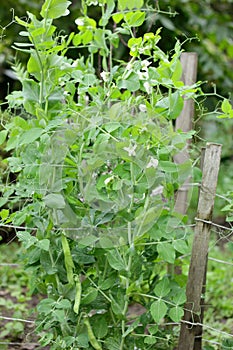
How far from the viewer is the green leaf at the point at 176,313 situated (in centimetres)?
211

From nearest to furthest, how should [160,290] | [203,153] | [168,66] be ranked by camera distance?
[168,66]
[160,290]
[203,153]

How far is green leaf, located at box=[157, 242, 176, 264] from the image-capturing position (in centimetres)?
205

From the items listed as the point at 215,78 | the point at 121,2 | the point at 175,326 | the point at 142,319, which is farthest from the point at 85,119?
the point at 215,78

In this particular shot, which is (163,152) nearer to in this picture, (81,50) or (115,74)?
(115,74)

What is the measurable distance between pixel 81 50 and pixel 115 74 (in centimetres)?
313

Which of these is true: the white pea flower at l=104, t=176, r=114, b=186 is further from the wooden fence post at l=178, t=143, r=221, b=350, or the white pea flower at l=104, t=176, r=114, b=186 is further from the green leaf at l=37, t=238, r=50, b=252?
the wooden fence post at l=178, t=143, r=221, b=350

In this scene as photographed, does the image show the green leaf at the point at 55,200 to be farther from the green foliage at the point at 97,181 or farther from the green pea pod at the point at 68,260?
the green pea pod at the point at 68,260

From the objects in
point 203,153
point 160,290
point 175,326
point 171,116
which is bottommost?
point 175,326

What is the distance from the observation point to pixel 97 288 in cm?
213

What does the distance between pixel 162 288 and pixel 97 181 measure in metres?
0.43

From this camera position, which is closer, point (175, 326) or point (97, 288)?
point (97, 288)

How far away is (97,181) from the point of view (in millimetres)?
2082

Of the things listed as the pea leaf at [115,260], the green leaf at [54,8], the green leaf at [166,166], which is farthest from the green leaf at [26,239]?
the green leaf at [54,8]

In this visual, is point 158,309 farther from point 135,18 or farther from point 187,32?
point 187,32
